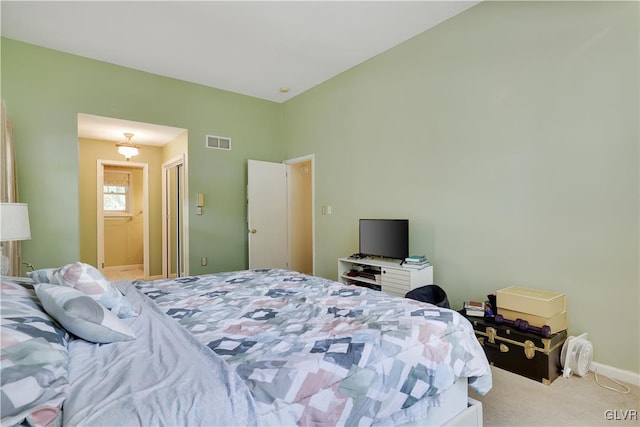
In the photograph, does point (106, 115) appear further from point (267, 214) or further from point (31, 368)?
point (31, 368)

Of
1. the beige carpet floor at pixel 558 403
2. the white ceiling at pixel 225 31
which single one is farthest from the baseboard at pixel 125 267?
the beige carpet floor at pixel 558 403

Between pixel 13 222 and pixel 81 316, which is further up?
pixel 13 222

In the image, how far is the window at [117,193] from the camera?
681 cm

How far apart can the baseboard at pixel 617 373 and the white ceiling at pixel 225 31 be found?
10.3 ft

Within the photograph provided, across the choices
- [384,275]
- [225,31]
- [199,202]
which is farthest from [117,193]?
[384,275]

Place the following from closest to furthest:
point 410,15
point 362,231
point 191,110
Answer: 1. point 410,15
2. point 362,231
3. point 191,110

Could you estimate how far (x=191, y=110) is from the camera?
15.2ft

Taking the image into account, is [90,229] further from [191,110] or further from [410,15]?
[410,15]

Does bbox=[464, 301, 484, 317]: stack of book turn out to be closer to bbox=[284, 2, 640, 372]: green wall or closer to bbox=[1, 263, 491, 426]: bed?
bbox=[284, 2, 640, 372]: green wall

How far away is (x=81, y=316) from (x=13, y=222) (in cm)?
156

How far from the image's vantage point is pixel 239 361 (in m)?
1.14

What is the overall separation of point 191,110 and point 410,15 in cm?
309

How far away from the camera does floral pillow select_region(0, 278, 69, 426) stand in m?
0.79

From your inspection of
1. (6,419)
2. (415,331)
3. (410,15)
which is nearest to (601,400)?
(415,331)
